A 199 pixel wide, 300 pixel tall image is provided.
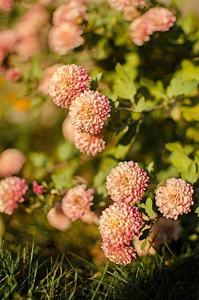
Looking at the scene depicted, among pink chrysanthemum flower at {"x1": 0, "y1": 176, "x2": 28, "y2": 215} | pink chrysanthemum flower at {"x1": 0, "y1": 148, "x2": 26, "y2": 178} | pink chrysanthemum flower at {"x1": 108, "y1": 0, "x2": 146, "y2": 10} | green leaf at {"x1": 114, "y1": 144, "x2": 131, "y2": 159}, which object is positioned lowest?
pink chrysanthemum flower at {"x1": 0, "y1": 148, "x2": 26, "y2": 178}

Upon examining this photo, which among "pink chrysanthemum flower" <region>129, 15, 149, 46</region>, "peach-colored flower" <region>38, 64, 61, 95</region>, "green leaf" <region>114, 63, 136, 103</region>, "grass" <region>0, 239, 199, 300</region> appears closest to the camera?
"grass" <region>0, 239, 199, 300</region>

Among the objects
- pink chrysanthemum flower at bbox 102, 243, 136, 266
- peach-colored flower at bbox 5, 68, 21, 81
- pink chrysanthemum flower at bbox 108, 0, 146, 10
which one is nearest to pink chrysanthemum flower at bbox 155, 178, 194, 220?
pink chrysanthemum flower at bbox 102, 243, 136, 266

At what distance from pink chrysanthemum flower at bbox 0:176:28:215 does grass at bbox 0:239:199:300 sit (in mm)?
179

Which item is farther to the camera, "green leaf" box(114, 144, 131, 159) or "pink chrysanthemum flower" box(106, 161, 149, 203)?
"green leaf" box(114, 144, 131, 159)

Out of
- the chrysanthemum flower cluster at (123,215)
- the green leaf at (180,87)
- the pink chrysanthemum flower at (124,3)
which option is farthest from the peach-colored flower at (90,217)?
the pink chrysanthemum flower at (124,3)

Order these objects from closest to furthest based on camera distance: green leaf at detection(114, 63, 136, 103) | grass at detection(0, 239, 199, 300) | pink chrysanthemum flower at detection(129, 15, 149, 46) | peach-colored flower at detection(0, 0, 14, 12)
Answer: grass at detection(0, 239, 199, 300) → green leaf at detection(114, 63, 136, 103) → pink chrysanthemum flower at detection(129, 15, 149, 46) → peach-colored flower at detection(0, 0, 14, 12)

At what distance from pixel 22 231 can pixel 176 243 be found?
751 mm

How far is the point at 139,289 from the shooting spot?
3.42 feet

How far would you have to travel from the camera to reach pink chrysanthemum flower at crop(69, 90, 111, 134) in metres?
0.95

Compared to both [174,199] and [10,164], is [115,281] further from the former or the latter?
[10,164]

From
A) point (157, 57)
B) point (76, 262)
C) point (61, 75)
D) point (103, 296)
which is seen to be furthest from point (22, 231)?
point (157, 57)

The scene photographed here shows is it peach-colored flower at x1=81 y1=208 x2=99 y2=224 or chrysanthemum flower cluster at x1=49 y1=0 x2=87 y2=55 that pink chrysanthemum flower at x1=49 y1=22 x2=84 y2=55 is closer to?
chrysanthemum flower cluster at x1=49 y1=0 x2=87 y2=55

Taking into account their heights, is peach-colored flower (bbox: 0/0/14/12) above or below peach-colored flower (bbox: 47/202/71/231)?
above

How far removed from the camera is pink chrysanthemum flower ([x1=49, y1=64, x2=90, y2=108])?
982 mm
